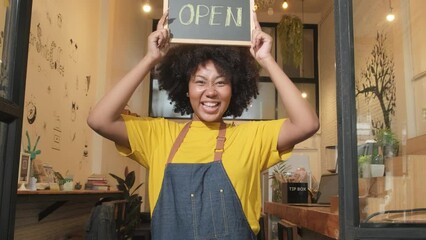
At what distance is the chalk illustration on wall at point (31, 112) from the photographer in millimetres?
3623

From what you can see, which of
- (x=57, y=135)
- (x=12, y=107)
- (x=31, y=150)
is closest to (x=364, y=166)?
(x=12, y=107)

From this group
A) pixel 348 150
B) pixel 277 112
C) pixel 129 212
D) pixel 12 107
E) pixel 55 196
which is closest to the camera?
pixel 348 150

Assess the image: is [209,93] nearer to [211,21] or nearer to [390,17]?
[211,21]

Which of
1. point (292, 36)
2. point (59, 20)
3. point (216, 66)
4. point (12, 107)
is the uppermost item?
point (292, 36)

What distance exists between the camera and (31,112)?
145 inches

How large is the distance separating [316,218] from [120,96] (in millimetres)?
1275

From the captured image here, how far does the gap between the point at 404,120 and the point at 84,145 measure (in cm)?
451

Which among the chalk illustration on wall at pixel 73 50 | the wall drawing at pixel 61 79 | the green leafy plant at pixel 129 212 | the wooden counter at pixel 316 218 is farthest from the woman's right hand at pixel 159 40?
the green leafy plant at pixel 129 212

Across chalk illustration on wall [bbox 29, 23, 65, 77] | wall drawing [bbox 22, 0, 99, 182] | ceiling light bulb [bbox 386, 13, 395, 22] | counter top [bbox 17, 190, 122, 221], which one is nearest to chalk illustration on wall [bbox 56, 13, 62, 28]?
wall drawing [bbox 22, 0, 99, 182]

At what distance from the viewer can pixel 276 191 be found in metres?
4.11

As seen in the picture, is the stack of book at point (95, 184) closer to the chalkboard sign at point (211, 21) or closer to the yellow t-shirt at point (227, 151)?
the yellow t-shirt at point (227, 151)

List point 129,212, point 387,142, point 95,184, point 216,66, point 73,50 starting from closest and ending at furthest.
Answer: point 387,142
point 216,66
point 73,50
point 95,184
point 129,212

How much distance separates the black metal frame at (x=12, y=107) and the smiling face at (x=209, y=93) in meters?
0.58

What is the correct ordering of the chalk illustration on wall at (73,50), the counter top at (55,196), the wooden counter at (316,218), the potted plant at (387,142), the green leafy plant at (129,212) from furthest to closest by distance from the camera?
1. the green leafy plant at (129,212)
2. the chalk illustration on wall at (73,50)
3. the counter top at (55,196)
4. the wooden counter at (316,218)
5. the potted plant at (387,142)
